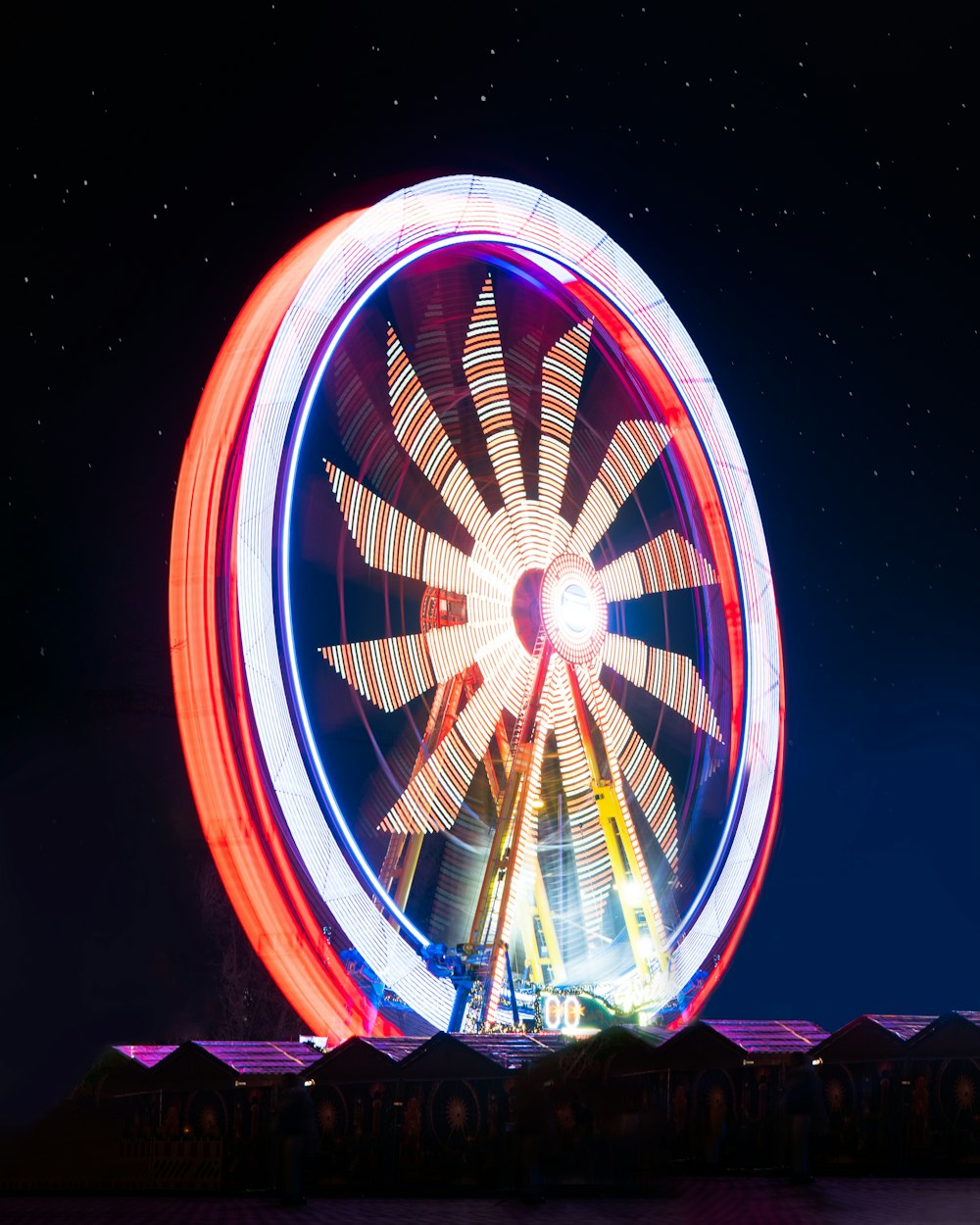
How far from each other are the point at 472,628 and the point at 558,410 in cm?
259

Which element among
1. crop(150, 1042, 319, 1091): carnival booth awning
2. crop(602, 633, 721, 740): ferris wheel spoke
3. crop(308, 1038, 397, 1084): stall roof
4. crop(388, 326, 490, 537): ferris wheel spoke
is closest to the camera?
crop(308, 1038, 397, 1084): stall roof

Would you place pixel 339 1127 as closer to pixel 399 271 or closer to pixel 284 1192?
pixel 284 1192

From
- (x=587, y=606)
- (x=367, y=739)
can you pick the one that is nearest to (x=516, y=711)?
(x=587, y=606)

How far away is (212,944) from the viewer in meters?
15.2

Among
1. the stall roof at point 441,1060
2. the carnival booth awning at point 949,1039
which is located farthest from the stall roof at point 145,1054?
the carnival booth awning at point 949,1039

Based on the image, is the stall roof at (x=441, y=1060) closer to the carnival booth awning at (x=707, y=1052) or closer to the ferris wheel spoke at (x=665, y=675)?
the carnival booth awning at (x=707, y=1052)

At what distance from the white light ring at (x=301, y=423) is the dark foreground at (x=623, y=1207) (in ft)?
7.24

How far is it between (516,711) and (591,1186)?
16.2 ft

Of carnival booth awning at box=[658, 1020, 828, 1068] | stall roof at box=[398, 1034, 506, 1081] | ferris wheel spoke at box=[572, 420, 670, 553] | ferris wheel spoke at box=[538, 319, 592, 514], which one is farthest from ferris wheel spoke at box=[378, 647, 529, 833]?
carnival booth awning at box=[658, 1020, 828, 1068]

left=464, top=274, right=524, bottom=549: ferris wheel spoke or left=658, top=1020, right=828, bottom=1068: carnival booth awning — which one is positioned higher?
left=464, top=274, right=524, bottom=549: ferris wheel spoke

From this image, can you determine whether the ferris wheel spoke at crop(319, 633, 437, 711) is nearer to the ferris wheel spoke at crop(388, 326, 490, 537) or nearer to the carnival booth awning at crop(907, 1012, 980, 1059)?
the ferris wheel spoke at crop(388, 326, 490, 537)

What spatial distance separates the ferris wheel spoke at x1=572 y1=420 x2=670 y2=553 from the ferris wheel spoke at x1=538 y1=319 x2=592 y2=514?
1.63ft

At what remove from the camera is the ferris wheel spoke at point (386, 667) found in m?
10.8

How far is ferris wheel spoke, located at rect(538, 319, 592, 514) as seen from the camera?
13383 millimetres
